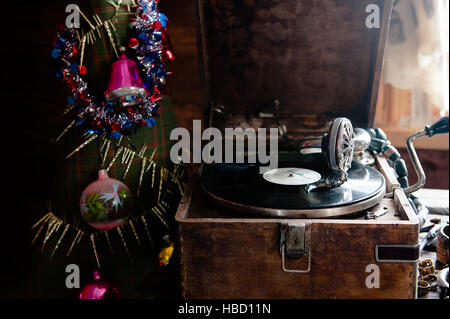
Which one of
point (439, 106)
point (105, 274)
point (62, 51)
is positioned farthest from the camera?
point (439, 106)

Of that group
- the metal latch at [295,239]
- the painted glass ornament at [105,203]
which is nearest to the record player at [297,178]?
the metal latch at [295,239]

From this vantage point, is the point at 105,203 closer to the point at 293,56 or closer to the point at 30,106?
the point at 293,56

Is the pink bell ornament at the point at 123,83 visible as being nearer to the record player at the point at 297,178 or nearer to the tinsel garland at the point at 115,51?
the tinsel garland at the point at 115,51

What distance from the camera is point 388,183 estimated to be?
1.53 m

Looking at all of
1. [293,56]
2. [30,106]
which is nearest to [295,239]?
[293,56]

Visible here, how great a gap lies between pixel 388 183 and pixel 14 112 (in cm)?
207

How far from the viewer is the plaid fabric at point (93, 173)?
1.49m

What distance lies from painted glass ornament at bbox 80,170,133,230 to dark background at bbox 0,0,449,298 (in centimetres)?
88

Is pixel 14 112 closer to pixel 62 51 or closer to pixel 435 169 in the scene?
pixel 62 51

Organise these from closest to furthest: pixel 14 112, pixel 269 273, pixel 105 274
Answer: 1. pixel 269 273
2. pixel 105 274
3. pixel 14 112

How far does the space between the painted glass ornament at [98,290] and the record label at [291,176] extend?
0.66 m

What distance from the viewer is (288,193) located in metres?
1.38

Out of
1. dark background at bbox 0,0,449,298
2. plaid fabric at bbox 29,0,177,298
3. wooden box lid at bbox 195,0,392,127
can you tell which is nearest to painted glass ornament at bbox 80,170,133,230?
plaid fabric at bbox 29,0,177,298

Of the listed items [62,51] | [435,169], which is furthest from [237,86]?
[435,169]
